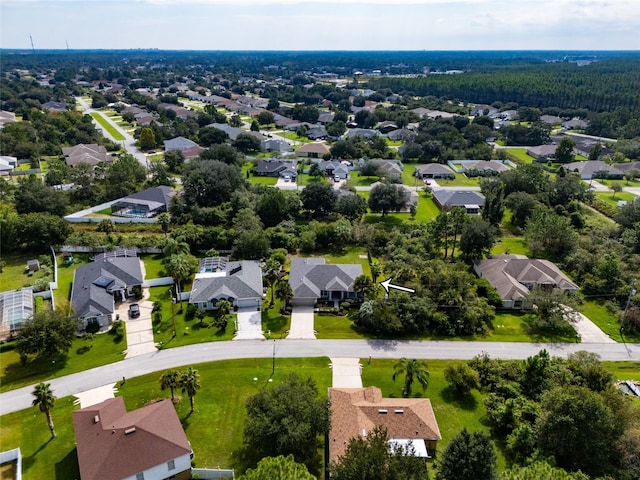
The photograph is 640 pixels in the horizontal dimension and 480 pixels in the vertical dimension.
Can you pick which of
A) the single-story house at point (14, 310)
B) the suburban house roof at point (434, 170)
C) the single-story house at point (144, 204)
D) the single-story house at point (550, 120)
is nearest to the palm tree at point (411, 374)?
the single-story house at point (14, 310)

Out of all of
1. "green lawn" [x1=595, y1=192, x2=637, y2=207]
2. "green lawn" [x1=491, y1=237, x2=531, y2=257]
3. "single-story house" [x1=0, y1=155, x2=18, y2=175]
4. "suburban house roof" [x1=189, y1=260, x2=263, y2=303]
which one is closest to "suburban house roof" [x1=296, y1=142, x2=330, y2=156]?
"green lawn" [x1=491, y1=237, x2=531, y2=257]

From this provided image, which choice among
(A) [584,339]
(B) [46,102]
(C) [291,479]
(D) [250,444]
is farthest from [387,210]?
(B) [46,102]

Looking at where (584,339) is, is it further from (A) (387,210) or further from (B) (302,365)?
(A) (387,210)

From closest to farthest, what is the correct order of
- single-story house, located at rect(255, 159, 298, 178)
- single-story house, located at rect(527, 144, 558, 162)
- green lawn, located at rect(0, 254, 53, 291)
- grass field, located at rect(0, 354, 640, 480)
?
grass field, located at rect(0, 354, 640, 480), green lawn, located at rect(0, 254, 53, 291), single-story house, located at rect(255, 159, 298, 178), single-story house, located at rect(527, 144, 558, 162)

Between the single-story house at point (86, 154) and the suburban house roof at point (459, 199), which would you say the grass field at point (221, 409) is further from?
the single-story house at point (86, 154)

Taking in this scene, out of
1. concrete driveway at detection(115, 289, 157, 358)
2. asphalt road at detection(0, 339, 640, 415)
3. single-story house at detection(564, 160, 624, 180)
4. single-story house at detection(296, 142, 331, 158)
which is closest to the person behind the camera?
asphalt road at detection(0, 339, 640, 415)

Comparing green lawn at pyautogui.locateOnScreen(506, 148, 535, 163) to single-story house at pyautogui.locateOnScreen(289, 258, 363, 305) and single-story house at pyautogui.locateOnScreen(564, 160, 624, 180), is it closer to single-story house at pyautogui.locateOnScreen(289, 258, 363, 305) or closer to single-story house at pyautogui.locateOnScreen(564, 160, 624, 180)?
single-story house at pyautogui.locateOnScreen(564, 160, 624, 180)

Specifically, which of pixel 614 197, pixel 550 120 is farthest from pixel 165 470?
pixel 550 120

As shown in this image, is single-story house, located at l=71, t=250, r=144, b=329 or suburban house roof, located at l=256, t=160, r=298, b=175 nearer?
single-story house, located at l=71, t=250, r=144, b=329
